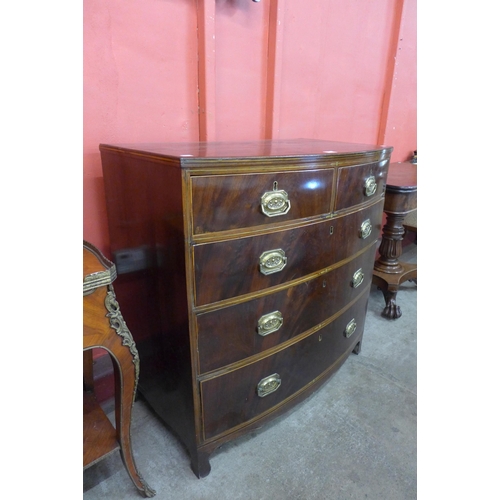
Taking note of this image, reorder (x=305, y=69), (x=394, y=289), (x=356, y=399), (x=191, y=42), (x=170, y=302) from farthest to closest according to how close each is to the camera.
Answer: (x=394, y=289) < (x=305, y=69) < (x=356, y=399) < (x=191, y=42) < (x=170, y=302)

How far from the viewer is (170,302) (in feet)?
3.43

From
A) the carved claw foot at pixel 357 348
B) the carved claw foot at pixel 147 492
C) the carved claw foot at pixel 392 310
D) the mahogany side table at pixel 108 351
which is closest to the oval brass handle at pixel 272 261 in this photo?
the mahogany side table at pixel 108 351

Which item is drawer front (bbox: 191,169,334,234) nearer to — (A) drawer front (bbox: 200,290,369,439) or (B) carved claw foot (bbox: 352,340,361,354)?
(A) drawer front (bbox: 200,290,369,439)

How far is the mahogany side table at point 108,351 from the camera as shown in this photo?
795 mm

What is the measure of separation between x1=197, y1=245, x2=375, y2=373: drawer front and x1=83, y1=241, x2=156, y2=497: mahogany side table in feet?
0.67

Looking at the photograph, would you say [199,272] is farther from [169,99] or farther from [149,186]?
[169,99]

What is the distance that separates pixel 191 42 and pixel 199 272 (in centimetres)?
100

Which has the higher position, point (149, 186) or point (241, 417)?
point (149, 186)

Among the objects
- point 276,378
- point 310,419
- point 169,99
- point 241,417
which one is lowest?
point 310,419

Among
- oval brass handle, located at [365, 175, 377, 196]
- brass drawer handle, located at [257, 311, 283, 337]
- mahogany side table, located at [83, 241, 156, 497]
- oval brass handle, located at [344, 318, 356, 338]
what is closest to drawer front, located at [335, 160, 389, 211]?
oval brass handle, located at [365, 175, 377, 196]

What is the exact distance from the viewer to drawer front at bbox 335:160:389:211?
1175 mm

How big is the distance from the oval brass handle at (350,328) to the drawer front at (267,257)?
1.32 ft
